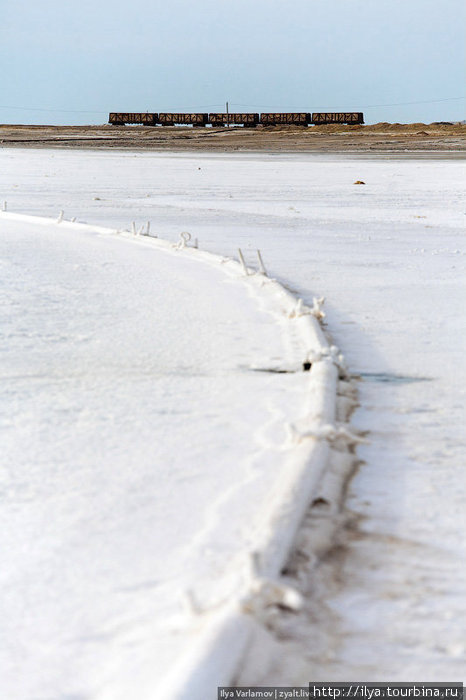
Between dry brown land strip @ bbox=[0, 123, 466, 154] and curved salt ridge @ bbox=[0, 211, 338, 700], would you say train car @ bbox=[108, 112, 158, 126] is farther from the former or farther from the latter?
curved salt ridge @ bbox=[0, 211, 338, 700]

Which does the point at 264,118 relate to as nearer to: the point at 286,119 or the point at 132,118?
the point at 286,119

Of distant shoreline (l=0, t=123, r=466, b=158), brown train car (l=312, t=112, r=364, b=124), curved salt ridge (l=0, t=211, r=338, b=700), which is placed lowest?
curved salt ridge (l=0, t=211, r=338, b=700)

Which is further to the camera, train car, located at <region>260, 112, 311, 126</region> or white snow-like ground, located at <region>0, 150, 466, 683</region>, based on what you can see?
train car, located at <region>260, 112, 311, 126</region>

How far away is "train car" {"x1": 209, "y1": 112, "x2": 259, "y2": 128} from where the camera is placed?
203 ft

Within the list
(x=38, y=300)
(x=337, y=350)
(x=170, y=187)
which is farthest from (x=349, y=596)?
(x=170, y=187)

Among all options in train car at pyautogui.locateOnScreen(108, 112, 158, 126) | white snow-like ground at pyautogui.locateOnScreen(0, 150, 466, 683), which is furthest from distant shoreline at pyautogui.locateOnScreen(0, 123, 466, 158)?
train car at pyautogui.locateOnScreen(108, 112, 158, 126)

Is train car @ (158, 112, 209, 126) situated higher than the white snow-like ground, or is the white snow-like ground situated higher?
train car @ (158, 112, 209, 126)

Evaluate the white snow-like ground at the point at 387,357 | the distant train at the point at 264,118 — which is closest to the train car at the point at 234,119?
the distant train at the point at 264,118

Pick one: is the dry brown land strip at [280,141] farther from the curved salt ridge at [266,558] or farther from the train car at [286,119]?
the curved salt ridge at [266,558]

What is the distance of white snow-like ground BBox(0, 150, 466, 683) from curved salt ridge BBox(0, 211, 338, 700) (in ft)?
0.26

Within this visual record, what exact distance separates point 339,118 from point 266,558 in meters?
63.6

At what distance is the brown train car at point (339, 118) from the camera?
61719mm

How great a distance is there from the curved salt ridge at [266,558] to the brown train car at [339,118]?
61689 millimetres

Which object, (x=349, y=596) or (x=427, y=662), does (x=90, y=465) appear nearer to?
(x=349, y=596)
